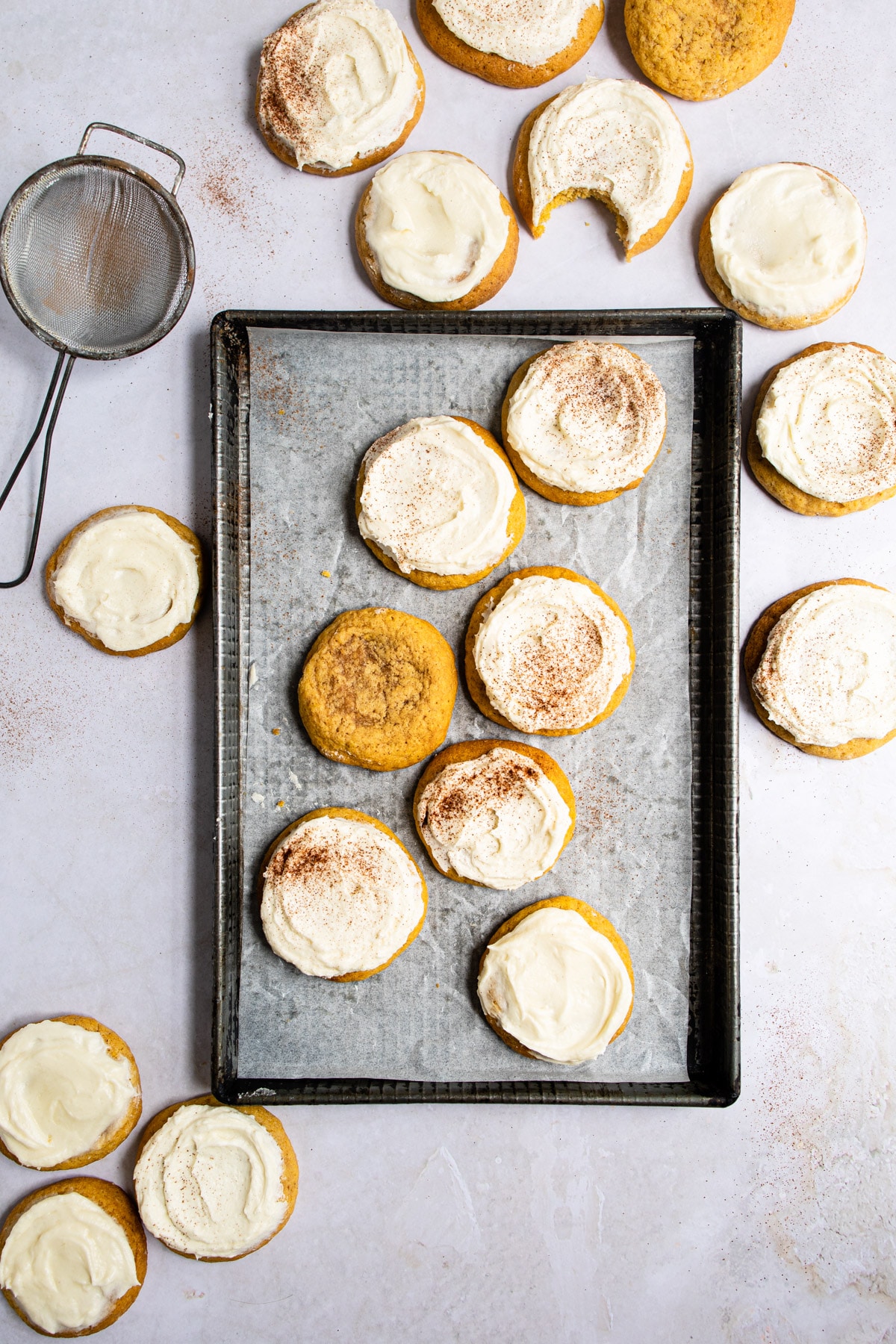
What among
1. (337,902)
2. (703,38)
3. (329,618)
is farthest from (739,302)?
(337,902)

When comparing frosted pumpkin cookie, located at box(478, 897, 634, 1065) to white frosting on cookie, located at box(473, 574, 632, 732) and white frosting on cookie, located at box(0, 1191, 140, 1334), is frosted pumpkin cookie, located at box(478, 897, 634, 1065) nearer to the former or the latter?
white frosting on cookie, located at box(473, 574, 632, 732)

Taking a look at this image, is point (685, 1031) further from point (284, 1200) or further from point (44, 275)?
point (44, 275)

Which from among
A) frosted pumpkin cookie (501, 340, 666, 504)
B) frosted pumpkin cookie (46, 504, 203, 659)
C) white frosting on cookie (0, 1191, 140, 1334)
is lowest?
white frosting on cookie (0, 1191, 140, 1334)

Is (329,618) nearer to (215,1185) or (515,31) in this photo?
(215,1185)

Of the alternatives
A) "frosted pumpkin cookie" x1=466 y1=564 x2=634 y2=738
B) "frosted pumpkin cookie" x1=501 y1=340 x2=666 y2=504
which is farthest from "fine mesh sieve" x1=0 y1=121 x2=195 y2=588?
"frosted pumpkin cookie" x1=466 y1=564 x2=634 y2=738

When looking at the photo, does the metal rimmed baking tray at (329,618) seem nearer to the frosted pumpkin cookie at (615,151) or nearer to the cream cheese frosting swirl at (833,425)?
the cream cheese frosting swirl at (833,425)

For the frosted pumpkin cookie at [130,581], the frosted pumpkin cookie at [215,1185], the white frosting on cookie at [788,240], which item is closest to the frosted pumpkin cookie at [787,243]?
the white frosting on cookie at [788,240]

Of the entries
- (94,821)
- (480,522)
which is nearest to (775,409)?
(480,522)

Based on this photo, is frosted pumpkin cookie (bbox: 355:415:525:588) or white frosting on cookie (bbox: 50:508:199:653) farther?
white frosting on cookie (bbox: 50:508:199:653)
